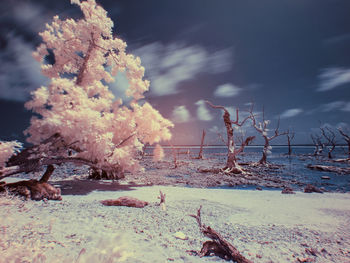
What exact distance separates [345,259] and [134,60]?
36.8 ft

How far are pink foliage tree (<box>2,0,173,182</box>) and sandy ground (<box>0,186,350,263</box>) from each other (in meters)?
2.89

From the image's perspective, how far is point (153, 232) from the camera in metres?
3.72

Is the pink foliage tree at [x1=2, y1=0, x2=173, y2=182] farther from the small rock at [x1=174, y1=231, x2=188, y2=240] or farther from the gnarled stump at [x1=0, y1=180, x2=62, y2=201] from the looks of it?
the small rock at [x1=174, y1=231, x2=188, y2=240]

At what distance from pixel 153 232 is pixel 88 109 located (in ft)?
18.9

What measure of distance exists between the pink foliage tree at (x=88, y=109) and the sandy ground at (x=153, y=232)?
2.89 m

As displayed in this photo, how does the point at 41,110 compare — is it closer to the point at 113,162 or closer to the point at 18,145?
the point at 18,145

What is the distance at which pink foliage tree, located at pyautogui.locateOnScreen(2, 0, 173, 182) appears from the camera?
23.4 feet

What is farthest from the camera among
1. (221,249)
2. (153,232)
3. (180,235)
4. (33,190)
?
(33,190)

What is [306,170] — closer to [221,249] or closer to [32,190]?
[221,249]

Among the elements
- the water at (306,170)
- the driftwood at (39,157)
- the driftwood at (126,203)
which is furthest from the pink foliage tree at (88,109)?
the water at (306,170)

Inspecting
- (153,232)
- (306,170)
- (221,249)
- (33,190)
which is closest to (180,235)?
(153,232)

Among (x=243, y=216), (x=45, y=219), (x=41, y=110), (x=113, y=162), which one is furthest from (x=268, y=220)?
(x=41, y=110)

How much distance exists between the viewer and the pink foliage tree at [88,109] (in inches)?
281

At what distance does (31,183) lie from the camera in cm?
625
